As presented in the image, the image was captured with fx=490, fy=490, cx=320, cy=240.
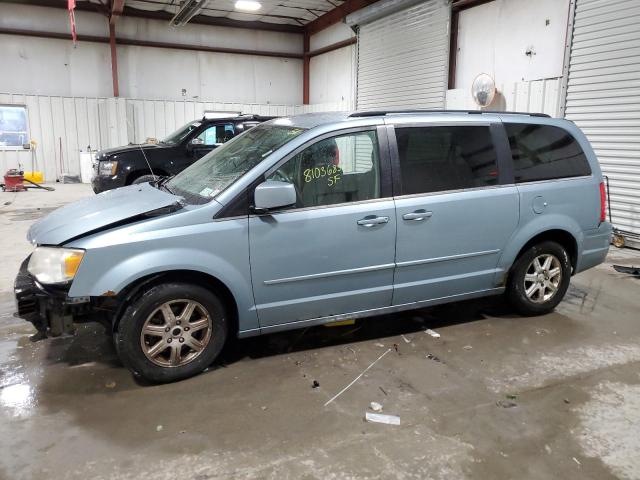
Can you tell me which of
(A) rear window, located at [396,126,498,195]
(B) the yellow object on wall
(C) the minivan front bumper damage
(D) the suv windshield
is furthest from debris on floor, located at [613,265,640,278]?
(B) the yellow object on wall

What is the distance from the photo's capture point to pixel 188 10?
13.4 meters

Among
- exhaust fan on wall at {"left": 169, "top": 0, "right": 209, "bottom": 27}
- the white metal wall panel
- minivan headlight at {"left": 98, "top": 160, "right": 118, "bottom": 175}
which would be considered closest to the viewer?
minivan headlight at {"left": 98, "top": 160, "right": 118, "bottom": 175}

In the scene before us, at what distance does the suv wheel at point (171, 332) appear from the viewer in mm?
2924

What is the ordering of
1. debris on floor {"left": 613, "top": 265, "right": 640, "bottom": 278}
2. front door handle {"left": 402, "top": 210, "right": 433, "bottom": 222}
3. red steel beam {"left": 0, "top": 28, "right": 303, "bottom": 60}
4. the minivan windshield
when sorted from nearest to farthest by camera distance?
the minivan windshield < front door handle {"left": 402, "top": 210, "right": 433, "bottom": 222} < debris on floor {"left": 613, "top": 265, "right": 640, "bottom": 278} < red steel beam {"left": 0, "top": 28, "right": 303, "bottom": 60}

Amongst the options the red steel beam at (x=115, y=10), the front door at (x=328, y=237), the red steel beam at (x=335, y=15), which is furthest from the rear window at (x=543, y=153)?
the red steel beam at (x=115, y=10)

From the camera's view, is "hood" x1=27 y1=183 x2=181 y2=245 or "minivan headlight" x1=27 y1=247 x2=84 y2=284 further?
"hood" x1=27 y1=183 x2=181 y2=245

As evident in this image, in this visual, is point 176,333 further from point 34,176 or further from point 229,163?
point 34,176

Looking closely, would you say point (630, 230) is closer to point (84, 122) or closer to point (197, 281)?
point (197, 281)

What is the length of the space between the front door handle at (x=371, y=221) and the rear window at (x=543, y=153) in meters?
1.31

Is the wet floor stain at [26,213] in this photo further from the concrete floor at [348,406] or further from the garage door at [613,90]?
the garage door at [613,90]

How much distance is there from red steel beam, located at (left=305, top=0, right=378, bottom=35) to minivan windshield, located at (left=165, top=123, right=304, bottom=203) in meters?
10.3

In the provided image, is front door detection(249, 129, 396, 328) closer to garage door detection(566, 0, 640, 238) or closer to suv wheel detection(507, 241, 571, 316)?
suv wheel detection(507, 241, 571, 316)

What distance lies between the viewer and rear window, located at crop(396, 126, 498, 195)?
3.54 metres

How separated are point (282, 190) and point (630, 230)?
6.26 metres
